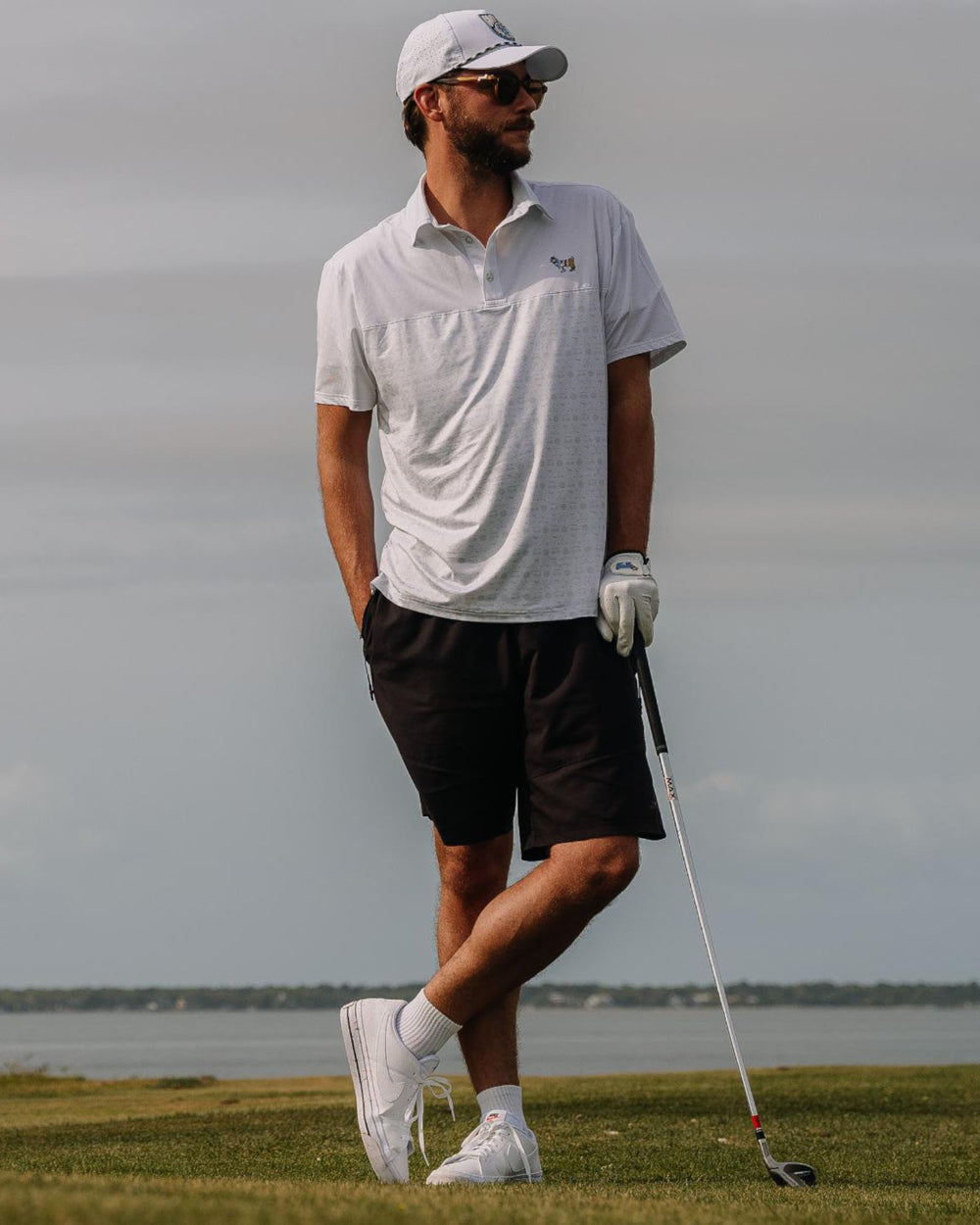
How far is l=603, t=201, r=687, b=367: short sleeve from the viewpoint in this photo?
5.48 m

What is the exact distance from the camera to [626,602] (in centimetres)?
513

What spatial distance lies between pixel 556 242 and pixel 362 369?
2.41 ft

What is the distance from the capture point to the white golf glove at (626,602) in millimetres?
5141

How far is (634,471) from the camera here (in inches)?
215

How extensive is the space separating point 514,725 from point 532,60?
2.05 meters

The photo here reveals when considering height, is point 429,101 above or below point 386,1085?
above

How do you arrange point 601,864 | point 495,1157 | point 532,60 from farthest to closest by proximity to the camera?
1. point 532,60
2. point 495,1157
3. point 601,864

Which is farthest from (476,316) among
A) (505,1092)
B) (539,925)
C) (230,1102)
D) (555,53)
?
(230,1102)

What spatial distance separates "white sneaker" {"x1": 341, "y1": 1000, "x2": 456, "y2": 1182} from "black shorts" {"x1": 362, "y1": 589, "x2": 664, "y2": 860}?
61 centimetres

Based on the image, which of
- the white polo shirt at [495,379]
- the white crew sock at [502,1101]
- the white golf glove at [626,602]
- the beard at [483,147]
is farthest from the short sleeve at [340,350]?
the white crew sock at [502,1101]

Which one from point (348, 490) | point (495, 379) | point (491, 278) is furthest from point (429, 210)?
point (348, 490)

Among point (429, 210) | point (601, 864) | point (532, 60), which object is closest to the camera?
point (601, 864)

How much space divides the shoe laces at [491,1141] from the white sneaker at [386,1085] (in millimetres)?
147

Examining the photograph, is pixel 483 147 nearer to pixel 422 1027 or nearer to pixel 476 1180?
pixel 422 1027
